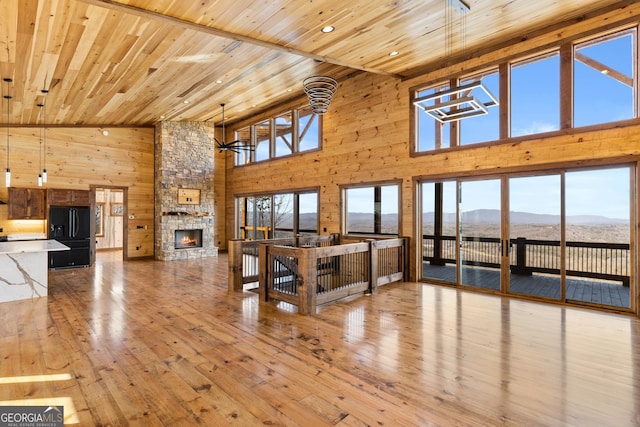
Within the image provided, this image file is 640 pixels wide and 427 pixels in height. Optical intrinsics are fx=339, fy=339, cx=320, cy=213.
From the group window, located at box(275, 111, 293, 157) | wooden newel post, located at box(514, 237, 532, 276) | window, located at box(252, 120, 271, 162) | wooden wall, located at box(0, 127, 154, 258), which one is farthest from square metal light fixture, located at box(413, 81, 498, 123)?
wooden wall, located at box(0, 127, 154, 258)

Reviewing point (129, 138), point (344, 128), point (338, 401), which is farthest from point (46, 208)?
point (338, 401)

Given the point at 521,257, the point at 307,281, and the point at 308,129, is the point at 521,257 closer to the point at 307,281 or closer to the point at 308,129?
the point at 307,281

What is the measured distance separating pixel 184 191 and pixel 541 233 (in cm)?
964

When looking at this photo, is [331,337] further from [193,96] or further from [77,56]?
[193,96]

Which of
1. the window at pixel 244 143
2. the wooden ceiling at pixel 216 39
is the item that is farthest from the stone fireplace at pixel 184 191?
the wooden ceiling at pixel 216 39

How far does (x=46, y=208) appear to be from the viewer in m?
8.59

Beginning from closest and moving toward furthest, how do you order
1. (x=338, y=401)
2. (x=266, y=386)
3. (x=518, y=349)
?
(x=338, y=401) < (x=266, y=386) < (x=518, y=349)

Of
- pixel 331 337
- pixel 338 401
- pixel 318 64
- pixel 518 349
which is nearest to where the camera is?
pixel 338 401

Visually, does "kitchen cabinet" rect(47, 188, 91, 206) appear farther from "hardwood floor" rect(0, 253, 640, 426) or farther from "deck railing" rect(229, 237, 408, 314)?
"deck railing" rect(229, 237, 408, 314)

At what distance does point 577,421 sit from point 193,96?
28.3ft

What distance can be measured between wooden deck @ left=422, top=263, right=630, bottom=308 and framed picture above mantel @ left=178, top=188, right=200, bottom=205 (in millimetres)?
7766

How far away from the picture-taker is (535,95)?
18.6 ft

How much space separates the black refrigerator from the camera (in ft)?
28.0

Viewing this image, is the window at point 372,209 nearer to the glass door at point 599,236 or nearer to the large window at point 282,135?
the large window at point 282,135
